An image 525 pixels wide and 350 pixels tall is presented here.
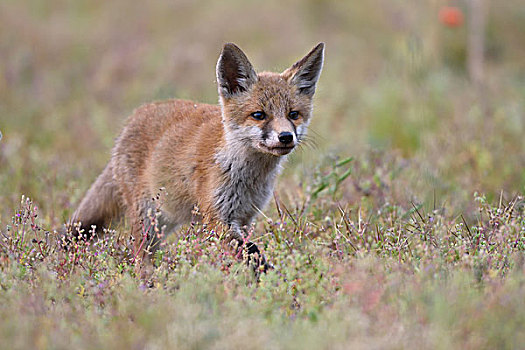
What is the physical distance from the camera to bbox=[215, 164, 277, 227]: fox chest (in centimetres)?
516

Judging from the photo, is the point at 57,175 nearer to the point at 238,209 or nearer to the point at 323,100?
the point at 238,209

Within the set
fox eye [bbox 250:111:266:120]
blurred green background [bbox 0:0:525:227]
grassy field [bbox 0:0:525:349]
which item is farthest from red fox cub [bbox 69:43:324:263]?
blurred green background [bbox 0:0:525:227]

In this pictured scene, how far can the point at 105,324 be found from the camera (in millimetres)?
3404

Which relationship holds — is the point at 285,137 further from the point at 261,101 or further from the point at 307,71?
the point at 307,71

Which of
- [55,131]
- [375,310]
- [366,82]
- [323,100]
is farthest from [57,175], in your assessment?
[366,82]

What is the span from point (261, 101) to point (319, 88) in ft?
18.0

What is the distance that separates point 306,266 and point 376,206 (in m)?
1.77

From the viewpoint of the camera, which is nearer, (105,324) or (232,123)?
(105,324)

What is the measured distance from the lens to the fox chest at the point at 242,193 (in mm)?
5156

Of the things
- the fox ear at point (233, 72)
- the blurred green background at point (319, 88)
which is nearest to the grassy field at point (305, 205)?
the blurred green background at point (319, 88)

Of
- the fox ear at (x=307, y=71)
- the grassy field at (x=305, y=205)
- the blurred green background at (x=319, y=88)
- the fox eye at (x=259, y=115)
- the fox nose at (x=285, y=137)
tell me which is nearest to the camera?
the grassy field at (x=305, y=205)

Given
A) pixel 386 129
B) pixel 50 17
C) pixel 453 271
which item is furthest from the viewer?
pixel 50 17

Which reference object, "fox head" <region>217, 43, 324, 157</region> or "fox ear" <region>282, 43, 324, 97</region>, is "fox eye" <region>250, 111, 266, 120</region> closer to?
"fox head" <region>217, 43, 324, 157</region>

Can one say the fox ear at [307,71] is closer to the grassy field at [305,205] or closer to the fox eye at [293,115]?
the fox eye at [293,115]
